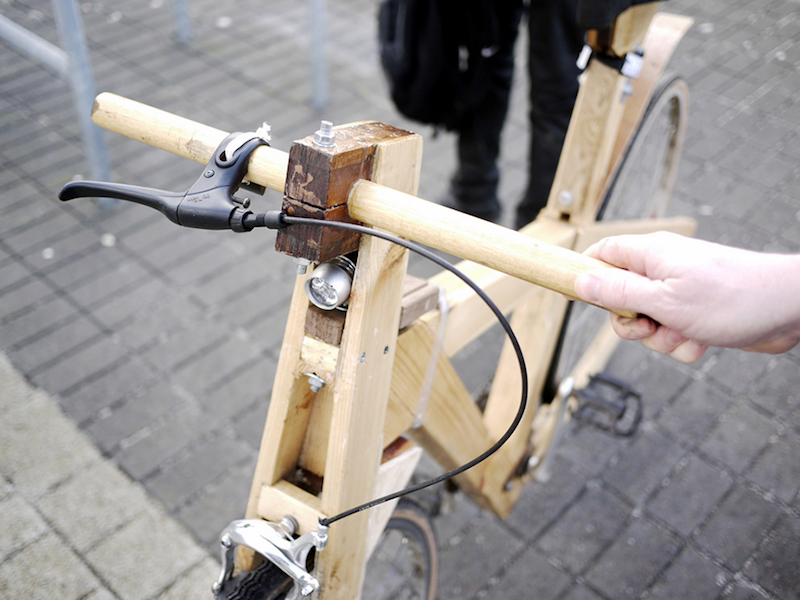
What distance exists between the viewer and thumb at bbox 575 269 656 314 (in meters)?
0.81

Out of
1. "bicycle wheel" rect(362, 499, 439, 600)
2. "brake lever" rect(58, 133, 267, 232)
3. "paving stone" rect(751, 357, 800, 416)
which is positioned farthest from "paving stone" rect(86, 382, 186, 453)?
"paving stone" rect(751, 357, 800, 416)

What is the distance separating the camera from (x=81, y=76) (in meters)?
3.11

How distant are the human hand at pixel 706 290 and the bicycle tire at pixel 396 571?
2.31 ft

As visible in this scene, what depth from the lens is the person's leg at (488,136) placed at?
9.01ft

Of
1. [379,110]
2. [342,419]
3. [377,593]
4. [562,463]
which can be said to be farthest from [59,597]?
[379,110]

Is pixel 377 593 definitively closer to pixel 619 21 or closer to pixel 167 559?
pixel 167 559

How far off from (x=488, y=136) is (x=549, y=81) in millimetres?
601

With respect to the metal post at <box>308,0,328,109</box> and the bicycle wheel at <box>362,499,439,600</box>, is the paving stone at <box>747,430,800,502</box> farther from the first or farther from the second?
the metal post at <box>308,0,328,109</box>

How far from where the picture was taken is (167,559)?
210 cm

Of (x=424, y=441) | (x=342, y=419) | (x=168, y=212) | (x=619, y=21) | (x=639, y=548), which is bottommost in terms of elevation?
(x=639, y=548)

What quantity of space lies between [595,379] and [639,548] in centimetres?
60

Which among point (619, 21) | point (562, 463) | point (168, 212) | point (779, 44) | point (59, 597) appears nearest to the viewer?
point (168, 212)

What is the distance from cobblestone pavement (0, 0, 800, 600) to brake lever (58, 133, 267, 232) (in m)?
1.56

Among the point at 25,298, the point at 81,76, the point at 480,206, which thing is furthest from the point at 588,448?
the point at 81,76
